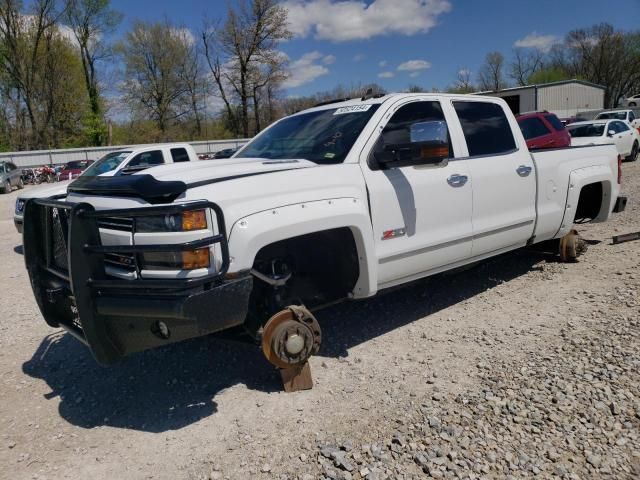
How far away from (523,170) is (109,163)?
378 inches

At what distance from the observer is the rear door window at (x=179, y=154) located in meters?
12.6

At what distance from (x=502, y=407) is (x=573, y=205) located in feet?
10.8

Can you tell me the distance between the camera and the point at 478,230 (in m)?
4.58

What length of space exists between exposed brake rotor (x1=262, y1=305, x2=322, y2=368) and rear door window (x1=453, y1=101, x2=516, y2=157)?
7.51 ft

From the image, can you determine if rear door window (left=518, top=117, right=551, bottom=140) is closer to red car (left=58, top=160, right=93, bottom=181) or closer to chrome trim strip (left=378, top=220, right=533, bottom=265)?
chrome trim strip (left=378, top=220, right=533, bottom=265)

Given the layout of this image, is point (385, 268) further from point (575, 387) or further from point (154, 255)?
point (154, 255)

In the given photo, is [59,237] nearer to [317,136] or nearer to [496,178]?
[317,136]

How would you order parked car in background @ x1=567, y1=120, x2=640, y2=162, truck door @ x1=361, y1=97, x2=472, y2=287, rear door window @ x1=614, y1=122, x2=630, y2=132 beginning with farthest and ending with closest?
rear door window @ x1=614, y1=122, x2=630, y2=132
parked car in background @ x1=567, y1=120, x2=640, y2=162
truck door @ x1=361, y1=97, x2=472, y2=287

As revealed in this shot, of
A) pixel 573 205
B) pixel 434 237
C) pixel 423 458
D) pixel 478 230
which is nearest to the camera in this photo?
pixel 423 458

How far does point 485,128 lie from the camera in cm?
490

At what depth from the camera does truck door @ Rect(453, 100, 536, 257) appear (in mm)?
4605

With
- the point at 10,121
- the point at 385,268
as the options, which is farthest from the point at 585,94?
the point at 385,268

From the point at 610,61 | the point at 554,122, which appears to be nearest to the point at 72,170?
the point at 554,122

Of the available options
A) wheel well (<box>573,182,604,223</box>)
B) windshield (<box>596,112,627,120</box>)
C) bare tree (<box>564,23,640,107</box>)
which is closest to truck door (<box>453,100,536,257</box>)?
wheel well (<box>573,182,604,223</box>)
